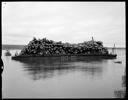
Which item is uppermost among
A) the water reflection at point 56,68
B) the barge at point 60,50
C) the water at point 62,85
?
the barge at point 60,50

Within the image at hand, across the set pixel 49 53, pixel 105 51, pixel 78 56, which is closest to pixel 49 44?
pixel 49 53

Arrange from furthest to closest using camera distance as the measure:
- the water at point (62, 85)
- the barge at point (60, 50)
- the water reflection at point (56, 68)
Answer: the barge at point (60, 50) < the water reflection at point (56, 68) < the water at point (62, 85)

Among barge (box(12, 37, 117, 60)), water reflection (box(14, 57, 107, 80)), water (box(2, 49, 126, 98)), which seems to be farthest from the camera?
barge (box(12, 37, 117, 60))

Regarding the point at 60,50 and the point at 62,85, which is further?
the point at 60,50

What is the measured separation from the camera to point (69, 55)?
112ft

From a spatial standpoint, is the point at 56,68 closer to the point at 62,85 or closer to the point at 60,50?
the point at 62,85

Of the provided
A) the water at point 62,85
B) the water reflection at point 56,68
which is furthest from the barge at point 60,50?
the water at point 62,85

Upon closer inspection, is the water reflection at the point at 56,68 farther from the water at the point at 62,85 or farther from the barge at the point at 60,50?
the barge at the point at 60,50

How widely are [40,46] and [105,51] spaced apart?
631 inches

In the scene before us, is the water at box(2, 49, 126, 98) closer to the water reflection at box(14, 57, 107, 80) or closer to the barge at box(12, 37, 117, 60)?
the water reflection at box(14, 57, 107, 80)

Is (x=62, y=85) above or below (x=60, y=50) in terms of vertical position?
below

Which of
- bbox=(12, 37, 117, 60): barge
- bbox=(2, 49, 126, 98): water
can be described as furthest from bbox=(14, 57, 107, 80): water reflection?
bbox=(12, 37, 117, 60): barge

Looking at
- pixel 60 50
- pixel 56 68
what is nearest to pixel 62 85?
pixel 56 68

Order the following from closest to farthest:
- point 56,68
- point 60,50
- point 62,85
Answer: point 62,85 → point 56,68 → point 60,50
